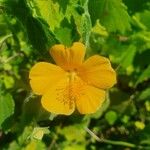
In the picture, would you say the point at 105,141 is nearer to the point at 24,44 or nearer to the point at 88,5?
the point at 24,44

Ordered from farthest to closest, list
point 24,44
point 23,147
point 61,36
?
1. point 24,44
2. point 23,147
3. point 61,36

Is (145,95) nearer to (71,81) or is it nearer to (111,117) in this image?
(111,117)

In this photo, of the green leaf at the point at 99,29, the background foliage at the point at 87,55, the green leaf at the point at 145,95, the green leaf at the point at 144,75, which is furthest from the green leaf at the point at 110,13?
the green leaf at the point at 145,95

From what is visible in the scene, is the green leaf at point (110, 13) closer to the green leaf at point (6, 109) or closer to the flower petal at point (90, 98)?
the flower petal at point (90, 98)

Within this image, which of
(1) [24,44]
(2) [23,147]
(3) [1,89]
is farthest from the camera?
(1) [24,44]

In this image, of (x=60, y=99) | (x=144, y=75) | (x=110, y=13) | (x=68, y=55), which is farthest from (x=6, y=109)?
(x=144, y=75)

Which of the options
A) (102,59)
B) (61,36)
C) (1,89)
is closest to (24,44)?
(1,89)

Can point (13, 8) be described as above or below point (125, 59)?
above
